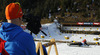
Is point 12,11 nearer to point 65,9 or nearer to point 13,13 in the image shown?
point 13,13

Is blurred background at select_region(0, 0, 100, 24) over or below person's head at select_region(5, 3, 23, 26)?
below

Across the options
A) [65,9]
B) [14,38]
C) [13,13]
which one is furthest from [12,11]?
[65,9]

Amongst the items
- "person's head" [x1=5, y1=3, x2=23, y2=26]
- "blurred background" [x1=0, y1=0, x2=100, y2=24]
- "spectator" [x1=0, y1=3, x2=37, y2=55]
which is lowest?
"blurred background" [x1=0, y1=0, x2=100, y2=24]

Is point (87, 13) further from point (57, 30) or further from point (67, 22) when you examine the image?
point (57, 30)

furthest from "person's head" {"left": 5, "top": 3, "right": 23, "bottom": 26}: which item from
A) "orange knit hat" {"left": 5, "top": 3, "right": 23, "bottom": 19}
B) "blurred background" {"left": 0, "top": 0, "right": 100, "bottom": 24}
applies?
"blurred background" {"left": 0, "top": 0, "right": 100, "bottom": 24}

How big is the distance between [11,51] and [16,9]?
1.49ft

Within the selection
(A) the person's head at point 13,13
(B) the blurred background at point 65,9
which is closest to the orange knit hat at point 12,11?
(A) the person's head at point 13,13

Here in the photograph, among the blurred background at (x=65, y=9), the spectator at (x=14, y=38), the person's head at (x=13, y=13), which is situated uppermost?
the person's head at (x=13, y=13)

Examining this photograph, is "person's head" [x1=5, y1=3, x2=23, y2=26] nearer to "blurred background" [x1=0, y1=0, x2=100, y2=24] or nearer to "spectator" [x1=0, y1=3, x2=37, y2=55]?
"spectator" [x1=0, y1=3, x2=37, y2=55]

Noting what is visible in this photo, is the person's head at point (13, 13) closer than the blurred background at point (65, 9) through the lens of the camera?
Yes

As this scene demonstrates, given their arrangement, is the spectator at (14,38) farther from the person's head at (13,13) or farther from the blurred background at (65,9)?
the blurred background at (65,9)

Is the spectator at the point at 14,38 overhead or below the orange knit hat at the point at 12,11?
below

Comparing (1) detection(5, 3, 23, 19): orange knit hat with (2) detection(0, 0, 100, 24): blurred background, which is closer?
(1) detection(5, 3, 23, 19): orange knit hat

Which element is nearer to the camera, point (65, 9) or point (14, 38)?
point (14, 38)
